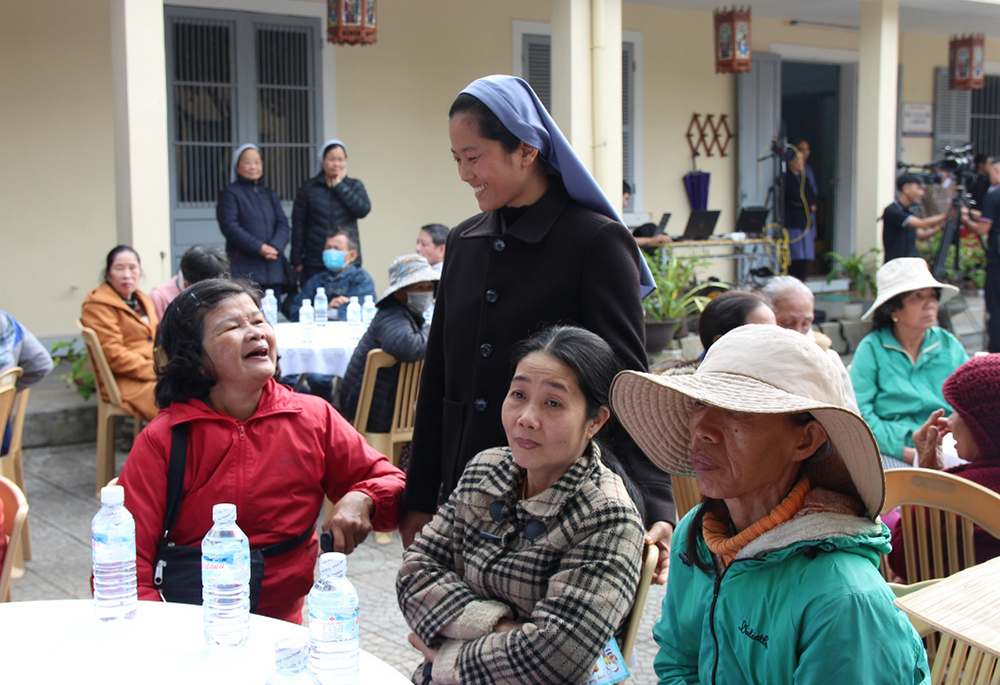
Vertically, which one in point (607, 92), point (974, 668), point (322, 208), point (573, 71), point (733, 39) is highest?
point (733, 39)

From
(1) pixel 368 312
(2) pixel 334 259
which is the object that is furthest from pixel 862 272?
(1) pixel 368 312

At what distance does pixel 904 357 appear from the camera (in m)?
4.35

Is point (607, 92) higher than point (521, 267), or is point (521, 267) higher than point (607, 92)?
point (607, 92)

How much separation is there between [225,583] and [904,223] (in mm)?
9363

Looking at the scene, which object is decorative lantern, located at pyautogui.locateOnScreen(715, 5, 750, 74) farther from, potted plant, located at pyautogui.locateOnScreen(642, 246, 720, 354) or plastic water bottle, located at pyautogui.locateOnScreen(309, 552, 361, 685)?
plastic water bottle, located at pyautogui.locateOnScreen(309, 552, 361, 685)

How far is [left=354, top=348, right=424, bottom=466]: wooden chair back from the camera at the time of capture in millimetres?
4812

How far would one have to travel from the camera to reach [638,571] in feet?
6.77

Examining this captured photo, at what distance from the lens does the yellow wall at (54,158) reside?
7.53 metres

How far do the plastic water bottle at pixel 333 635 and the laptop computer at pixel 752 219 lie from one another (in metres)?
9.87

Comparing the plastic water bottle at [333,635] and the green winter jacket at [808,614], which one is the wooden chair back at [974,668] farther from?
the plastic water bottle at [333,635]

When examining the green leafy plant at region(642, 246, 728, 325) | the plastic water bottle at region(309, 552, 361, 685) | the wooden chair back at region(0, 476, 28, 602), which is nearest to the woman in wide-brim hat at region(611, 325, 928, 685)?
the plastic water bottle at region(309, 552, 361, 685)

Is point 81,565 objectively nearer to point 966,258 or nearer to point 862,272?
point 862,272

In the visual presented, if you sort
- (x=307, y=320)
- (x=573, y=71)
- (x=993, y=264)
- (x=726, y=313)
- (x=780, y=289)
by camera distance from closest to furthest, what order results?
(x=726, y=313)
(x=780, y=289)
(x=307, y=320)
(x=573, y=71)
(x=993, y=264)

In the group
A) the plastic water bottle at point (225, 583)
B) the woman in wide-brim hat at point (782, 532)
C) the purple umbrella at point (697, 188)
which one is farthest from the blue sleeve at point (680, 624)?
the purple umbrella at point (697, 188)
